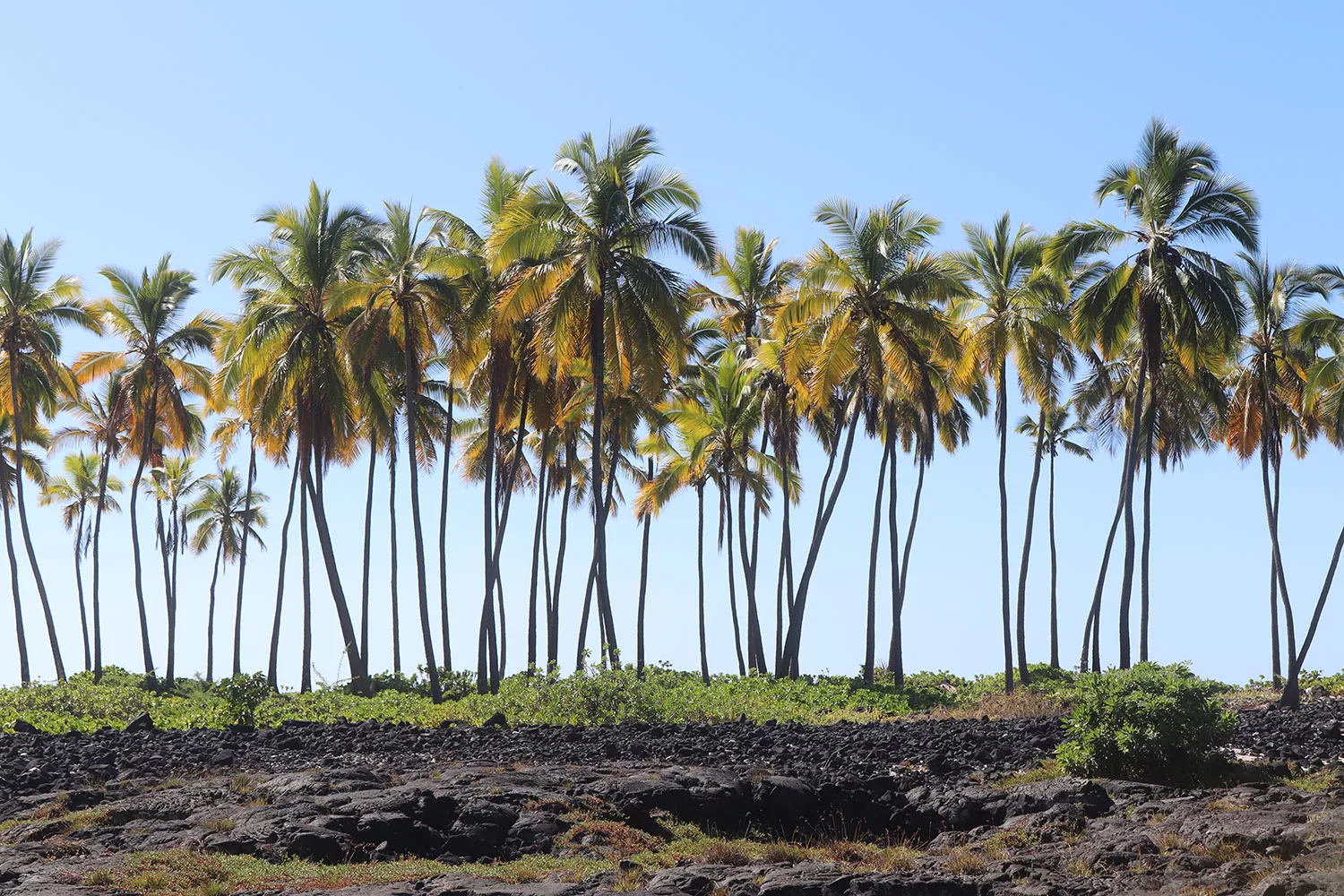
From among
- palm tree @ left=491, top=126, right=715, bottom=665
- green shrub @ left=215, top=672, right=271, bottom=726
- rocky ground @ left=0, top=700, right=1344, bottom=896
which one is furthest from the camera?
palm tree @ left=491, top=126, right=715, bottom=665

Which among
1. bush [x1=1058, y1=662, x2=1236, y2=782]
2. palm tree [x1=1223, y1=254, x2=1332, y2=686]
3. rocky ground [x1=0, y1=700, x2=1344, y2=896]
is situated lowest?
rocky ground [x1=0, y1=700, x2=1344, y2=896]

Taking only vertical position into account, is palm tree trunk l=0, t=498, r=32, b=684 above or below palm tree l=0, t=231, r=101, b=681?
below

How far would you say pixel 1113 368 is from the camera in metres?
40.7

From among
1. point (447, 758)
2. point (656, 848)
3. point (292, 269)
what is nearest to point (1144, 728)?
point (656, 848)

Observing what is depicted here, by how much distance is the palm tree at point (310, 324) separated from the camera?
30.5m

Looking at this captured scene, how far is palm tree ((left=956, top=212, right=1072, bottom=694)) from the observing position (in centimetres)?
3378

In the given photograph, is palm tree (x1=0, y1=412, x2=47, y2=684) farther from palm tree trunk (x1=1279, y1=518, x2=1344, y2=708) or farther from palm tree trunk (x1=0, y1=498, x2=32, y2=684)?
palm tree trunk (x1=1279, y1=518, x2=1344, y2=708)

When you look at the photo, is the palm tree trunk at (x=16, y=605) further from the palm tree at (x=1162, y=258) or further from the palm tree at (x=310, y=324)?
the palm tree at (x=1162, y=258)

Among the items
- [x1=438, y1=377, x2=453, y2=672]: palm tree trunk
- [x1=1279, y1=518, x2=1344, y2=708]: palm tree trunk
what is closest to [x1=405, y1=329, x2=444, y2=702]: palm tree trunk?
[x1=438, y1=377, x2=453, y2=672]: palm tree trunk

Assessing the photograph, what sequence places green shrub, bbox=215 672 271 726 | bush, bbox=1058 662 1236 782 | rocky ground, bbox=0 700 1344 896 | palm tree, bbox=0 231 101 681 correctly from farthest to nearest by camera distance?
1. palm tree, bbox=0 231 101 681
2. green shrub, bbox=215 672 271 726
3. bush, bbox=1058 662 1236 782
4. rocky ground, bbox=0 700 1344 896

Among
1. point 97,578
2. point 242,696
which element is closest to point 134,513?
point 97,578

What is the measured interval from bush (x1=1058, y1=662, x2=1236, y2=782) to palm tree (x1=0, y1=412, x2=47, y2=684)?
33.3 metres

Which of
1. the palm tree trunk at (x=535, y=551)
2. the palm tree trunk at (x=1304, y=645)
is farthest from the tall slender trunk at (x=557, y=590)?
the palm tree trunk at (x=1304, y=645)

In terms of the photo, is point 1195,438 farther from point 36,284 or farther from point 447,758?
point 36,284
